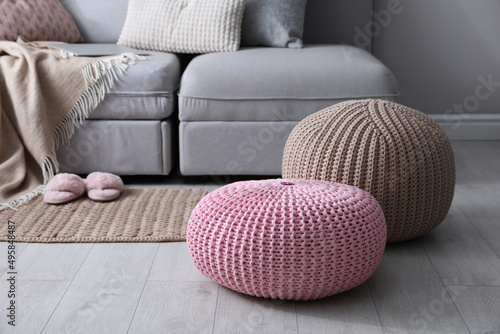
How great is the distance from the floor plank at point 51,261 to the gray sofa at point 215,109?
64 centimetres

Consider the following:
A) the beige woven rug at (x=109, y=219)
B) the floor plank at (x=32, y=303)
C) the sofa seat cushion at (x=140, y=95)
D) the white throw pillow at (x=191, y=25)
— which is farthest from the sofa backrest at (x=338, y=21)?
the floor plank at (x=32, y=303)

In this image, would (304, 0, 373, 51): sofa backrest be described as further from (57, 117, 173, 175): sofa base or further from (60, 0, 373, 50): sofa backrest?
(57, 117, 173, 175): sofa base

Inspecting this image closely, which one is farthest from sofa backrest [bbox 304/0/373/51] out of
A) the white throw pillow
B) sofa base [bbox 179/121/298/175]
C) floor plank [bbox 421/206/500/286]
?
floor plank [bbox 421/206/500/286]

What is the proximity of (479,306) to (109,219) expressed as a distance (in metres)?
1.17

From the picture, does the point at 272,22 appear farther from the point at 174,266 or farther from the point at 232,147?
the point at 174,266

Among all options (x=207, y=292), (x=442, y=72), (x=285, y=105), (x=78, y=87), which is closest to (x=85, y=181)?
(x=78, y=87)

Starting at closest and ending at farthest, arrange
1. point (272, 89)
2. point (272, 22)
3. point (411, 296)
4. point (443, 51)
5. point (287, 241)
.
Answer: point (287, 241), point (411, 296), point (272, 89), point (272, 22), point (443, 51)

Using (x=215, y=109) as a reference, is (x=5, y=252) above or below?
below

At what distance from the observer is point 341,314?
1.57m

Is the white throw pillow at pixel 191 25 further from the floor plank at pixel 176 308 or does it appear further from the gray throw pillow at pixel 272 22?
the floor plank at pixel 176 308

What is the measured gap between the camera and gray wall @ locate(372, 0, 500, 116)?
11.0 ft

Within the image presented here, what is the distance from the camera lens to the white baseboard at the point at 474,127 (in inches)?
134

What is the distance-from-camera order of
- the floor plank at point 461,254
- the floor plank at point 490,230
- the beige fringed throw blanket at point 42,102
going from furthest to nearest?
the beige fringed throw blanket at point 42,102, the floor plank at point 490,230, the floor plank at point 461,254

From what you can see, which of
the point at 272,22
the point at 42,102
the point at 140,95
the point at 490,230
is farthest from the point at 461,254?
the point at 42,102
